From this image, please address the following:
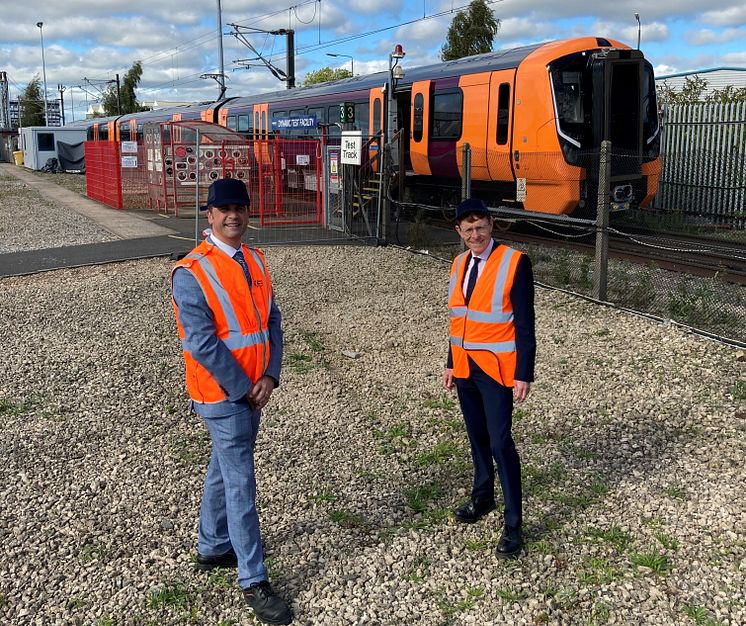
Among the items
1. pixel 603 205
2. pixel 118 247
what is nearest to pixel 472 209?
pixel 603 205

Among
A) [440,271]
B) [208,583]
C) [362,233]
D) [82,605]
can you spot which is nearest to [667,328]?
[440,271]

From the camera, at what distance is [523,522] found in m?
4.18

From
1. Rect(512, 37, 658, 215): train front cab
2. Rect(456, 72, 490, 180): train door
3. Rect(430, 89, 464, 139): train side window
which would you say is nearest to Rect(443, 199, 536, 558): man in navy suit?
Rect(512, 37, 658, 215): train front cab

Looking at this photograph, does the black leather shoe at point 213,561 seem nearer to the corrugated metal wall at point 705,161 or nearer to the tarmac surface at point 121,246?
the tarmac surface at point 121,246

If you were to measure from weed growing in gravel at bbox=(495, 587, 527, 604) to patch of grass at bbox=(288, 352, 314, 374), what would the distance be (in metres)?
3.59

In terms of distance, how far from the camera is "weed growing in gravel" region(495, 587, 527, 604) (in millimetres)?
3506

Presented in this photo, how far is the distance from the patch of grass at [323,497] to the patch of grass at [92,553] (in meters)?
1.19

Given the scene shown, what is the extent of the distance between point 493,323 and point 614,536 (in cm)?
133

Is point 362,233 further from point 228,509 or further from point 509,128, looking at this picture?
point 228,509

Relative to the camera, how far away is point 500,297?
372 cm

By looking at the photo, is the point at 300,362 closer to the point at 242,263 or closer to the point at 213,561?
the point at 213,561

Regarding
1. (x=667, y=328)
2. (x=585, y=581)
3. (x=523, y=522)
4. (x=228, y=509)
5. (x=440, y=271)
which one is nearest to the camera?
(x=228, y=509)

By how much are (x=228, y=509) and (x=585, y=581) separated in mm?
1729

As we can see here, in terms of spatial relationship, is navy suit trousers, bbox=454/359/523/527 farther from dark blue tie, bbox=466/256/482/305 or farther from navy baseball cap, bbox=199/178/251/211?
navy baseball cap, bbox=199/178/251/211
